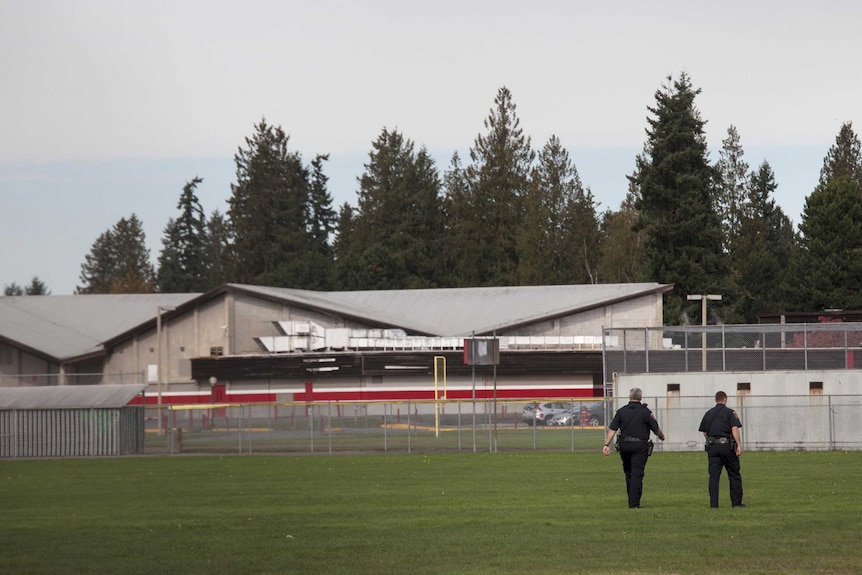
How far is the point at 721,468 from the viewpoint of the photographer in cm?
2255

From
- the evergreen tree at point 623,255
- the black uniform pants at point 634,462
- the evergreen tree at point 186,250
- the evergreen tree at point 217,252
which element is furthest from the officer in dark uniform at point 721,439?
the evergreen tree at point 186,250

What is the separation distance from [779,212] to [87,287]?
102 meters

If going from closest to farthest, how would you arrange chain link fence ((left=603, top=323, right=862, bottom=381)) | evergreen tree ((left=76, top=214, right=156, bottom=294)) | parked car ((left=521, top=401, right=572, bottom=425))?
chain link fence ((left=603, top=323, right=862, bottom=381)) < parked car ((left=521, top=401, right=572, bottom=425)) < evergreen tree ((left=76, top=214, right=156, bottom=294))

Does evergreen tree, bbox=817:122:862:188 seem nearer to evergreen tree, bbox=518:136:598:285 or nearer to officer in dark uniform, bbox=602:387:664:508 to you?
evergreen tree, bbox=518:136:598:285

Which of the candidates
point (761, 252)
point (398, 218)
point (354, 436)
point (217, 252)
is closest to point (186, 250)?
point (217, 252)

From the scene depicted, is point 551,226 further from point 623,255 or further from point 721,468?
point 721,468

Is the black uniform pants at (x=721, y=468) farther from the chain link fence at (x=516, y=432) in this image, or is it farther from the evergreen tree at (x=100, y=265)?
the evergreen tree at (x=100, y=265)

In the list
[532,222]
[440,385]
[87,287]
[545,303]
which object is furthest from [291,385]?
[87,287]

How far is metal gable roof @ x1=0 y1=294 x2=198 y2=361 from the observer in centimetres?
8962

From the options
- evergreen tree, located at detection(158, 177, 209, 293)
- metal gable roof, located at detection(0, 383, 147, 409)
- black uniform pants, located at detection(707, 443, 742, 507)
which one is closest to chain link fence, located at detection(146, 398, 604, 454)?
metal gable roof, located at detection(0, 383, 147, 409)

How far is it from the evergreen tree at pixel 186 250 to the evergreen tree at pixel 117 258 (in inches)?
229

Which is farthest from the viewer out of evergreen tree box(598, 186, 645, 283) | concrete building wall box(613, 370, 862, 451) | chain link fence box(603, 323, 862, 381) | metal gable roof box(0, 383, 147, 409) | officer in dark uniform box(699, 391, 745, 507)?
evergreen tree box(598, 186, 645, 283)

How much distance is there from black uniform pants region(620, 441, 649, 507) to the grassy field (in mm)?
334

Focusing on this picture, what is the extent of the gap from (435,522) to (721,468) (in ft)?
16.2
